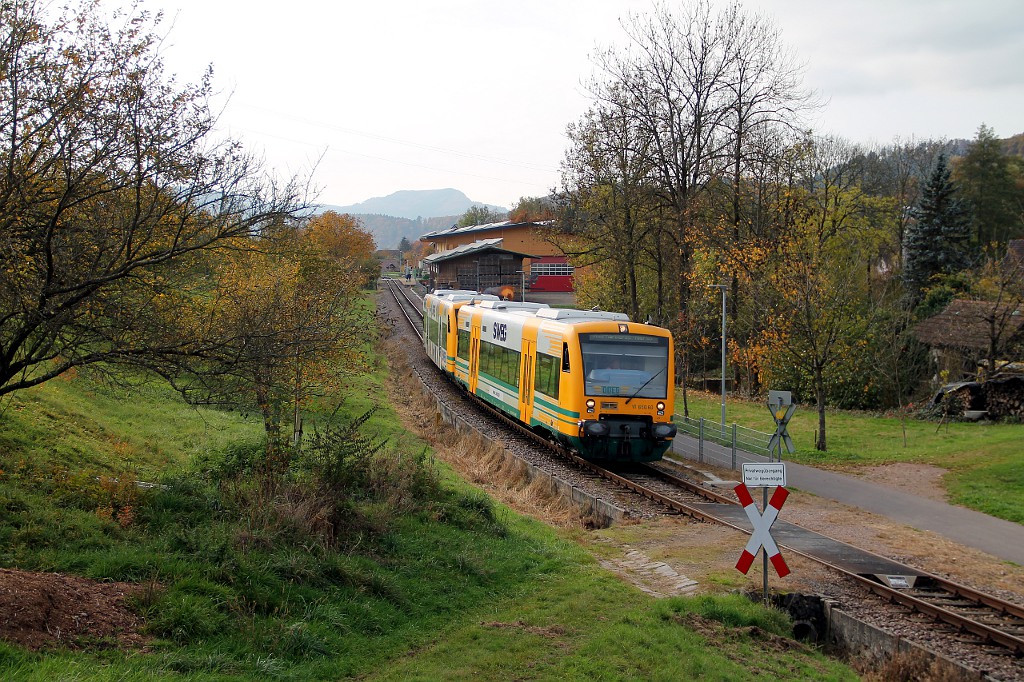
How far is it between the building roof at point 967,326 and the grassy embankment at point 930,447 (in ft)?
13.1

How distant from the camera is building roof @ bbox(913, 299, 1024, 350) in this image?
2945cm

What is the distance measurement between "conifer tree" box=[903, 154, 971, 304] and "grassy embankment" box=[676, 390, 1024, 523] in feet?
51.8

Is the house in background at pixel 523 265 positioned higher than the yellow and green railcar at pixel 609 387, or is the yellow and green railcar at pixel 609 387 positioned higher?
the house in background at pixel 523 265

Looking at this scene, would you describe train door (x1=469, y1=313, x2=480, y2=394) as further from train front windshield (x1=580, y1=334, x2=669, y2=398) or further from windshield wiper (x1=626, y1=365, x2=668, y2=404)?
windshield wiper (x1=626, y1=365, x2=668, y2=404)

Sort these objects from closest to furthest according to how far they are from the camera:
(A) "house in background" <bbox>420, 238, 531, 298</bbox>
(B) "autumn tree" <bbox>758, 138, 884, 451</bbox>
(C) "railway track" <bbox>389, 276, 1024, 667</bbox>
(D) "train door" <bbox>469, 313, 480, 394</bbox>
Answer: (C) "railway track" <bbox>389, 276, 1024, 667</bbox> < (B) "autumn tree" <bbox>758, 138, 884, 451</bbox> < (D) "train door" <bbox>469, 313, 480, 394</bbox> < (A) "house in background" <bbox>420, 238, 531, 298</bbox>

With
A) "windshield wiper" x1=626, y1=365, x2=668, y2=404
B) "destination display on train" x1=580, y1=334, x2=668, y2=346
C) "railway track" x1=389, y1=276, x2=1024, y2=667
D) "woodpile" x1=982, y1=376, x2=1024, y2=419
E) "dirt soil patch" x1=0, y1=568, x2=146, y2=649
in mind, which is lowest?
"railway track" x1=389, y1=276, x2=1024, y2=667

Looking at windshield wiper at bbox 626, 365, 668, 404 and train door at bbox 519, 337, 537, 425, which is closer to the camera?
windshield wiper at bbox 626, 365, 668, 404

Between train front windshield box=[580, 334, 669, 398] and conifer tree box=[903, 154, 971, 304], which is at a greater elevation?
conifer tree box=[903, 154, 971, 304]

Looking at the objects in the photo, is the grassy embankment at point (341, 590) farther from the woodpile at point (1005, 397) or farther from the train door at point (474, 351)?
the woodpile at point (1005, 397)

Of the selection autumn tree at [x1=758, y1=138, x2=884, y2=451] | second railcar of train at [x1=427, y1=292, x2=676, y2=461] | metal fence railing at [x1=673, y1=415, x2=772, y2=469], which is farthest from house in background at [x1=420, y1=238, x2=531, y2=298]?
second railcar of train at [x1=427, y1=292, x2=676, y2=461]

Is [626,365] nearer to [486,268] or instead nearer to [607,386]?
[607,386]

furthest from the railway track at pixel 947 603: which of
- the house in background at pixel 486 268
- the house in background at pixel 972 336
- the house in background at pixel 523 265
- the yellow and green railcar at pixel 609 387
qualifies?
the house in background at pixel 486 268

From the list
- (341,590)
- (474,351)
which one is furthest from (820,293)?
(341,590)

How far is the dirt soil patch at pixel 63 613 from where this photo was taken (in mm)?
6121
